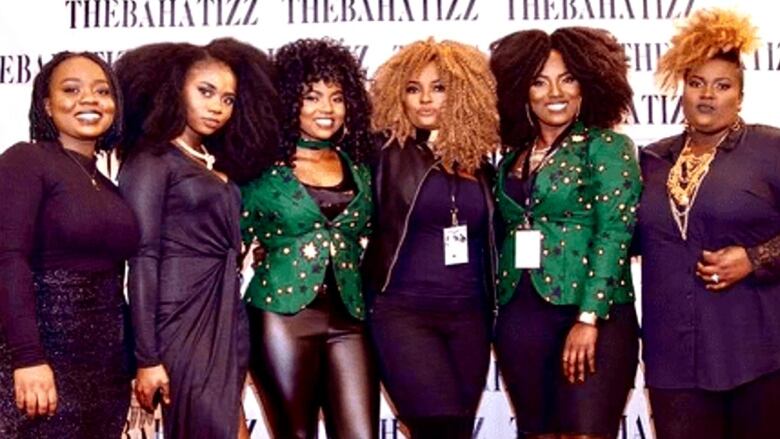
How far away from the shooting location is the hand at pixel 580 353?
3480 mm

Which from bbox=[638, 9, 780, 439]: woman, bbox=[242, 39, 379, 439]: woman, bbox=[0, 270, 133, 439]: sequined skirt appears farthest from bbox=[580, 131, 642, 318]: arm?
bbox=[0, 270, 133, 439]: sequined skirt

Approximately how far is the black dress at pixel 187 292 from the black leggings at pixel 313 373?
0.29ft

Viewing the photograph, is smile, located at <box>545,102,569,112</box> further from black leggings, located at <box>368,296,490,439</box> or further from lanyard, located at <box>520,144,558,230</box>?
black leggings, located at <box>368,296,490,439</box>

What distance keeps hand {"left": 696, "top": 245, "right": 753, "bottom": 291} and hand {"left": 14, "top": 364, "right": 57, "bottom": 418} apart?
6.58 ft

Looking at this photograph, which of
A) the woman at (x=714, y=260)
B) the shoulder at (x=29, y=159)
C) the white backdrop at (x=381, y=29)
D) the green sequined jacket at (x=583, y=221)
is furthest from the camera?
the white backdrop at (x=381, y=29)

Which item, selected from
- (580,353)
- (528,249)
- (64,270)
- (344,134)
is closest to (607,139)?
(528,249)

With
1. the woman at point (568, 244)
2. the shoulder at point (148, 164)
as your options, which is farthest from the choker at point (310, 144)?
the woman at point (568, 244)

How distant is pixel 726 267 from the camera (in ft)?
11.3

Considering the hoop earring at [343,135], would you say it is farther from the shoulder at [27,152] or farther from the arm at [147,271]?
the shoulder at [27,152]

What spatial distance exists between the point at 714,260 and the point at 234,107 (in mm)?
1669

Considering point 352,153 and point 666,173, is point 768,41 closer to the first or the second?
point 666,173

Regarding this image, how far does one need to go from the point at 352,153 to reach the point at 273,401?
0.92m

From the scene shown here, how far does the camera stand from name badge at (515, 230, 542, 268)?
363 centimetres

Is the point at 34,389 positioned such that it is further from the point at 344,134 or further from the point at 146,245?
the point at 344,134
